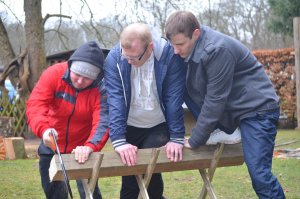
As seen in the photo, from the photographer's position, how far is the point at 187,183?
7133 mm

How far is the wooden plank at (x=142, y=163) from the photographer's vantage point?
3742mm

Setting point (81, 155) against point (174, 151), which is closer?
point (81, 155)

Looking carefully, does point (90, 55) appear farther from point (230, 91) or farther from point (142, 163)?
point (230, 91)

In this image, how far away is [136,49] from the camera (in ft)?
12.1

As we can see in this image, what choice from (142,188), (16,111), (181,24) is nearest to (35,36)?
(16,111)

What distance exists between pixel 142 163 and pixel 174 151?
0.25 m

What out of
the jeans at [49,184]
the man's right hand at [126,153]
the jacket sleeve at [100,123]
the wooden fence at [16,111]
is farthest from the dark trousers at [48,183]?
the wooden fence at [16,111]

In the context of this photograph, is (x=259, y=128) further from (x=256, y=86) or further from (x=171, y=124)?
(x=171, y=124)

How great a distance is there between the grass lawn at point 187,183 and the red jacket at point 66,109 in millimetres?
2201

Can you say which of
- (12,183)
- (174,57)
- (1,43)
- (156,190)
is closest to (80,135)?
(156,190)

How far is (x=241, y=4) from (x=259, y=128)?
1036 inches

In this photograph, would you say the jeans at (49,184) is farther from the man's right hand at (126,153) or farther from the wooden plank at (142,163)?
the man's right hand at (126,153)

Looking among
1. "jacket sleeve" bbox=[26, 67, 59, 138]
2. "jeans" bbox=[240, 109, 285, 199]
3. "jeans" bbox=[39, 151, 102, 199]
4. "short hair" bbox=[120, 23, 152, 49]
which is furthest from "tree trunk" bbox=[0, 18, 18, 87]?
"jeans" bbox=[240, 109, 285, 199]

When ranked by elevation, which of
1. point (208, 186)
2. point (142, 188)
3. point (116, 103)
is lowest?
point (208, 186)
